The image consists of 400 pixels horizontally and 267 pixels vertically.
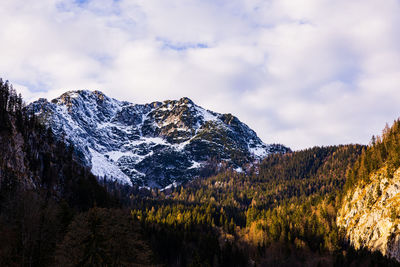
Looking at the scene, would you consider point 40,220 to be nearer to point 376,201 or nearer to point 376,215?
point 376,215

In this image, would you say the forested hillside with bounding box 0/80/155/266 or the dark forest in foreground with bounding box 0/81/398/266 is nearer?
the forested hillside with bounding box 0/80/155/266

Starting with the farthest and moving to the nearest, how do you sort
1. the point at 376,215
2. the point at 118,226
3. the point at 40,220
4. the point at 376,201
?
the point at 376,201
the point at 376,215
the point at 40,220
the point at 118,226

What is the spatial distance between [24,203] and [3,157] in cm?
6855

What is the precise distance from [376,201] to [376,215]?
9.07 meters

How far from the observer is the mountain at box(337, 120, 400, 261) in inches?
4956

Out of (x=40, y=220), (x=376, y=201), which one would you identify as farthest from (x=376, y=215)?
(x=40, y=220)

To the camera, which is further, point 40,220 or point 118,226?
point 40,220

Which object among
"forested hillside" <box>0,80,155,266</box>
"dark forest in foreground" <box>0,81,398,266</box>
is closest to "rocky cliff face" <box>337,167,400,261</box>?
"dark forest in foreground" <box>0,81,398,266</box>

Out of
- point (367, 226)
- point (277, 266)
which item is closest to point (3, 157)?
point (277, 266)

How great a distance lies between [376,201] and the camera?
145000 mm

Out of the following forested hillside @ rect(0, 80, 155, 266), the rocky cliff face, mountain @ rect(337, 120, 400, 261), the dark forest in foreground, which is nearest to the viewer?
forested hillside @ rect(0, 80, 155, 266)

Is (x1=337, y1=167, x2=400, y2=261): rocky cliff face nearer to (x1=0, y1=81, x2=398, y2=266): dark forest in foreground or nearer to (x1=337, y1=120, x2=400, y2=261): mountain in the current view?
(x1=337, y1=120, x2=400, y2=261): mountain

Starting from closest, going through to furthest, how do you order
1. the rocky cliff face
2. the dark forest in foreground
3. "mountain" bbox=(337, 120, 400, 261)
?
the dark forest in foreground → the rocky cliff face → "mountain" bbox=(337, 120, 400, 261)

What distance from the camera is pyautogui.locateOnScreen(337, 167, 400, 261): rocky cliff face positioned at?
124 meters
